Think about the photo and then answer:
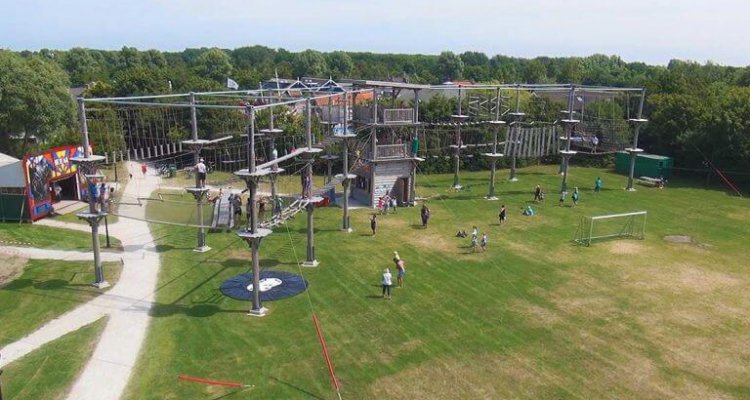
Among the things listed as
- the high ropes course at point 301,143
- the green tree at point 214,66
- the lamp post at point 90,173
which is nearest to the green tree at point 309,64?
the green tree at point 214,66

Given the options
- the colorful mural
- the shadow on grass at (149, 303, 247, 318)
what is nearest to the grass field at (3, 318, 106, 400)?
the shadow on grass at (149, 303, 247, 318)

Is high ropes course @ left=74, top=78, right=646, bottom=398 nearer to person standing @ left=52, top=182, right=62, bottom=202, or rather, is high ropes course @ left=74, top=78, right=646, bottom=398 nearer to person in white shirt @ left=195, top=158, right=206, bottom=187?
person in white shirt @ left=195, top=158, right=206, bottom=187

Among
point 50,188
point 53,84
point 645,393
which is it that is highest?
point 53,84

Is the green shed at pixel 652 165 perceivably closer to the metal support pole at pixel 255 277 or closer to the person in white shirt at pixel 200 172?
the person in white shirt at pixel 200 172

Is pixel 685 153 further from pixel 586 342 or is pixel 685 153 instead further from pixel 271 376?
pixel 271 376

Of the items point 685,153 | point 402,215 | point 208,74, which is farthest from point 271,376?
point 208,74

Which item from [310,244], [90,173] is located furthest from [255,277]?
[90,173]

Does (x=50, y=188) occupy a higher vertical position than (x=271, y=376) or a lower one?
higher
